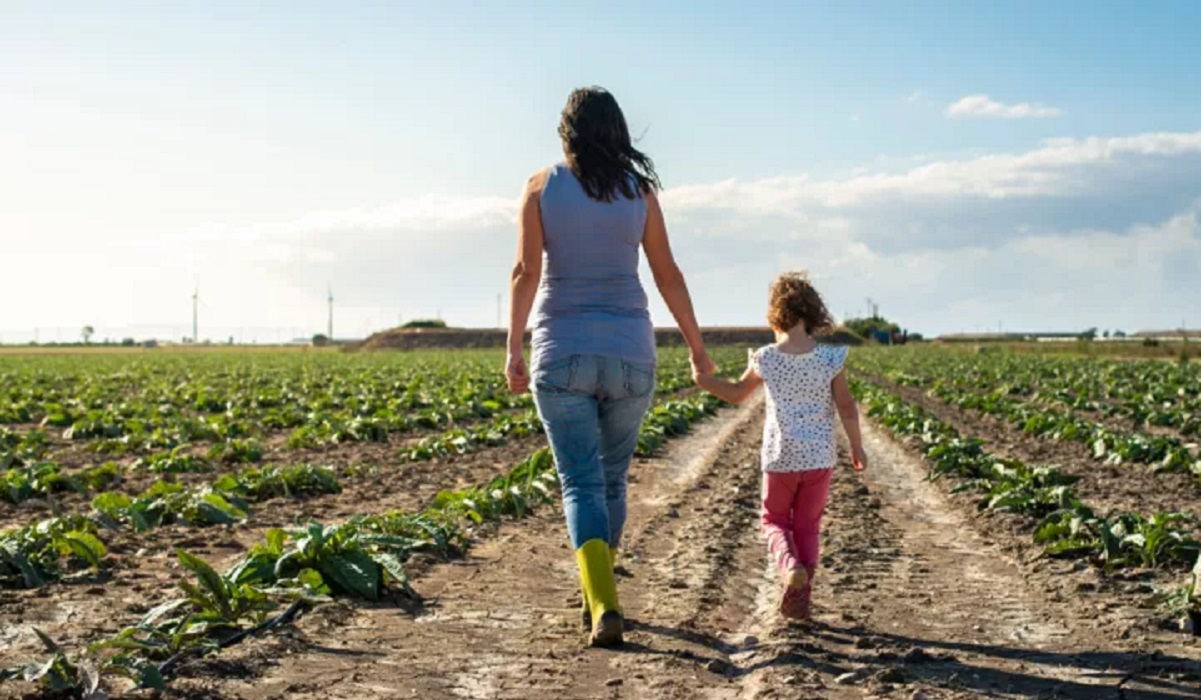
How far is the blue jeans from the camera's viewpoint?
17.7 feet

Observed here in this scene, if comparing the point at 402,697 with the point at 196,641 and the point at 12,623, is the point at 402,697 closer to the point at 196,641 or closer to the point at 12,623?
the point at 196,641

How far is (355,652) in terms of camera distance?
5406 mm

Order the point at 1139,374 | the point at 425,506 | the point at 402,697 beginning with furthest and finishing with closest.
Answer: the point at 1139,374 → the point at 425,506 → the point at 402,697

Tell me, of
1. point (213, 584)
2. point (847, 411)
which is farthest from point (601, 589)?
point (213, 584)

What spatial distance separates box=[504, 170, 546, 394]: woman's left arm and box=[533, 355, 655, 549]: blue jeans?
150 mm

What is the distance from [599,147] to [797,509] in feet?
6.45

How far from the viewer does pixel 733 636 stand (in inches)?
228

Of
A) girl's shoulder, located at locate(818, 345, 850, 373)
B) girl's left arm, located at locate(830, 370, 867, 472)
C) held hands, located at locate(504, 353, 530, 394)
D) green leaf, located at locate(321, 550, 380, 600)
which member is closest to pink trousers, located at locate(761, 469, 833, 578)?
girl's left arm, located at locate(830, 370, 867, 472)

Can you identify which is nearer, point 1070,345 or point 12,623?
point 12,623

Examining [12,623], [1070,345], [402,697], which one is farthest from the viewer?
[1070,345]

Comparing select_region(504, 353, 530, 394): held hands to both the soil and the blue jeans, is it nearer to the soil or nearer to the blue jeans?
the blue jeans

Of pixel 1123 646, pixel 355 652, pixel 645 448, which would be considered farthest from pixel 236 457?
pixel 1123 646

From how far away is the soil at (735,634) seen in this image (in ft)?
16.1

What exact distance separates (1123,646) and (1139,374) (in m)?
35.0
